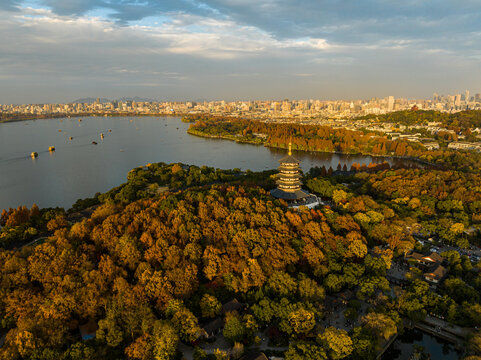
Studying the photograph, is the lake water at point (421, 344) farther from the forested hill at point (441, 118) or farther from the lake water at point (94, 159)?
the forested hill at point (441, 118)

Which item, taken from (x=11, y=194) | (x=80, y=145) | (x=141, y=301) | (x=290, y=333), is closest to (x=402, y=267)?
(x=290, y=333)

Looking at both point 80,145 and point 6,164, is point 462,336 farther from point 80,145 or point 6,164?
point 80,145

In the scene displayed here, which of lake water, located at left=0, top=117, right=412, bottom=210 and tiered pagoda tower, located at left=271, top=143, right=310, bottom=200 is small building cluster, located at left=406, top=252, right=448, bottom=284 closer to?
tiered pagoda tower, located at left=271, top=143, right=310, bottom=200

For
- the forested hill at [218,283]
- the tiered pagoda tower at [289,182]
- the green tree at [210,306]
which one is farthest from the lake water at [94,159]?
the green tree at [210,306]

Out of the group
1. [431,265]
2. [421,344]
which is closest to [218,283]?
[421,344]

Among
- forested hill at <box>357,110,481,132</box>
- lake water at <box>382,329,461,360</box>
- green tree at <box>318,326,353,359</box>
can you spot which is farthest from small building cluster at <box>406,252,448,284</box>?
forested hill at <box>357,110,481,132</box>

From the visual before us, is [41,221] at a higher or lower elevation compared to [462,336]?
higher
